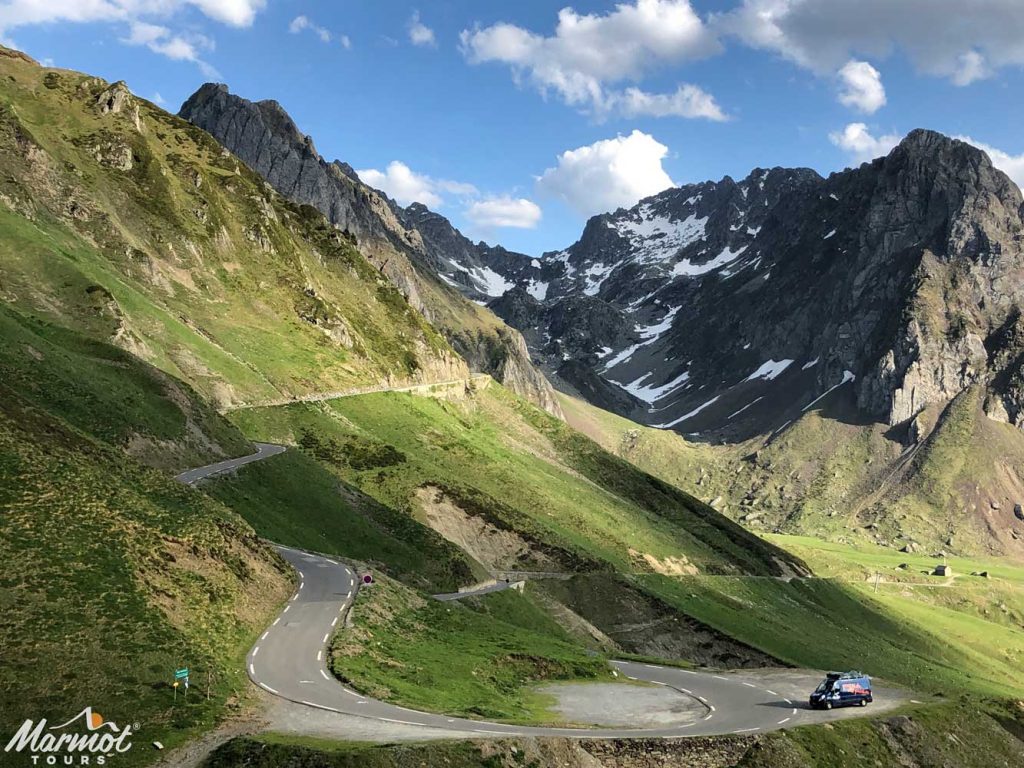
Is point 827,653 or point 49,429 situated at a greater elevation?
point 49,429

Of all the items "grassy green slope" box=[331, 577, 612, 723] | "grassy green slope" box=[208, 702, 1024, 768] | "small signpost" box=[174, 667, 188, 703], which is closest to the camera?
"grassy green slope" box=[208, 702, 1024, 768]

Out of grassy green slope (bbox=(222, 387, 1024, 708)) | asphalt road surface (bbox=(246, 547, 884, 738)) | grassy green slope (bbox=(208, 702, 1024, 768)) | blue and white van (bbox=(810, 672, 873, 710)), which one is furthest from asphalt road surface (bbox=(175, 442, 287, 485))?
blue and white van (bbox=(810, 672, 873, 710))

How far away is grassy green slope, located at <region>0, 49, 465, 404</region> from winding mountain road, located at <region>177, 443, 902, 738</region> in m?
40.9

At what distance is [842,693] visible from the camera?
44.2 meters

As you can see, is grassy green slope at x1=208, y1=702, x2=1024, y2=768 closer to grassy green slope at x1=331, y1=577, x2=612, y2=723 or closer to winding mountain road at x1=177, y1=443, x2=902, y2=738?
winding mountain road at x1=177, y1=443, x2=902, y2=738

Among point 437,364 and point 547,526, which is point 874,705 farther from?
point 437,364

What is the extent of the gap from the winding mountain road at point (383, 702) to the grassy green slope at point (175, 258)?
40.9 metres

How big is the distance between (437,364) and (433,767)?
14346 centimetres

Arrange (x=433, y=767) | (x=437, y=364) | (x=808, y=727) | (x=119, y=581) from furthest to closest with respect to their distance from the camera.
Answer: (x=437, y=364)
(x=808, y=727)
(x=119, y=581)
(x=433, y=767)

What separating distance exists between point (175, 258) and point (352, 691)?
10840 centimetres

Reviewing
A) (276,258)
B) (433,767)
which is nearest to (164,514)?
(433,767)

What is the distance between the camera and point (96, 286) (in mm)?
85938

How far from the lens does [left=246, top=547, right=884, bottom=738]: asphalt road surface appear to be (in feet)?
103

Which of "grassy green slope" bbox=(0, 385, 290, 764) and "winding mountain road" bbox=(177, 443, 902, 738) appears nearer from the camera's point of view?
"grassy green slope" bbox=(0, 385, 290, 764)
